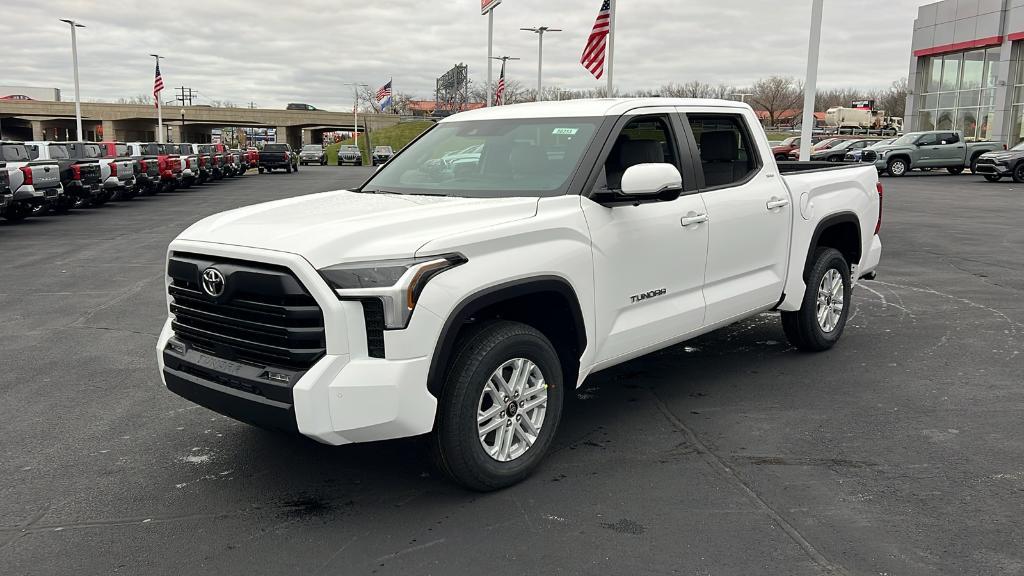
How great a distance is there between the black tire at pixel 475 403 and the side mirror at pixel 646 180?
34.1 inches

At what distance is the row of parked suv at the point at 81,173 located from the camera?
53.5 feet


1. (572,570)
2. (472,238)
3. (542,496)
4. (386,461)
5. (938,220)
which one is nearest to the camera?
(572,570)

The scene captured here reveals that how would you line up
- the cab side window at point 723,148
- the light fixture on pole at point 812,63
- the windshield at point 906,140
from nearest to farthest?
the cab side window at point 723,148 < the light fixture on pole at point 812,63 < the windshield at point 906,140

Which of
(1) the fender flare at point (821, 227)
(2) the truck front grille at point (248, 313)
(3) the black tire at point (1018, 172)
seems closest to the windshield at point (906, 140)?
(3) the black tire at point (1018, 172)

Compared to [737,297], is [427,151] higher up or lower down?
higher up

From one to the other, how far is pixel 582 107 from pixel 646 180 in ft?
3.23

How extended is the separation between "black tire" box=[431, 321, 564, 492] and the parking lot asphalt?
14 cm

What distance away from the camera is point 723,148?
567cm

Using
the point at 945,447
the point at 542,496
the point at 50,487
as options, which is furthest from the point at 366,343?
the point at 945,447

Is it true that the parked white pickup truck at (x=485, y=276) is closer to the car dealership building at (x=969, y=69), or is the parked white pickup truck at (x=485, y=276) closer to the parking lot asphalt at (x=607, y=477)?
the parking lot asphalt at (x=607, y=477)

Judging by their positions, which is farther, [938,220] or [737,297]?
[938,220]

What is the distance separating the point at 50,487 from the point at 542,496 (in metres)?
2.42

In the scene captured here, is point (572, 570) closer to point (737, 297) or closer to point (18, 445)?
point (737, 297)

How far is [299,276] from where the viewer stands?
343 cm
